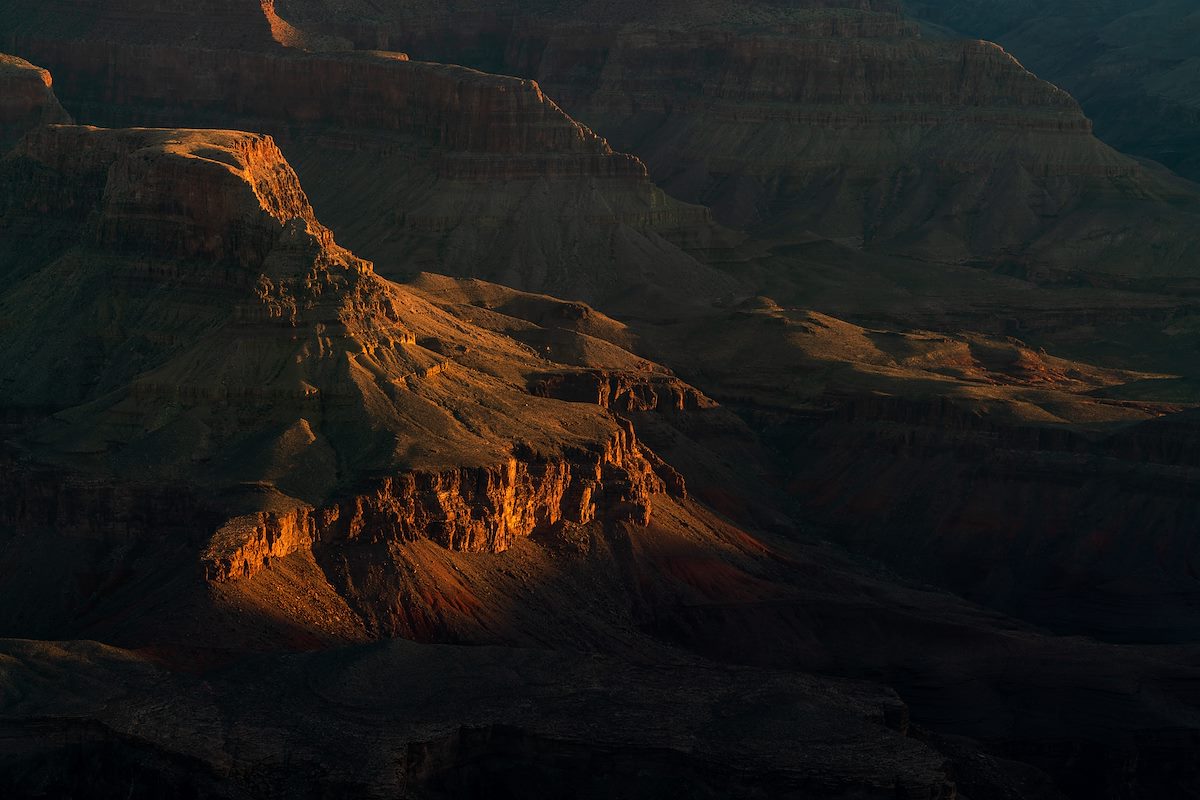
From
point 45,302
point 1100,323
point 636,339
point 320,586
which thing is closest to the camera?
point 320,586

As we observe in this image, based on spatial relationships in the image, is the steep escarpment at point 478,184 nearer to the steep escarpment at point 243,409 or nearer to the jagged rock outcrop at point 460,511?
the steep escarpment at point 243,409

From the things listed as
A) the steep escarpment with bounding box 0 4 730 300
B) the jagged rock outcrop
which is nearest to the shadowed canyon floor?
the jagged rock outcrop

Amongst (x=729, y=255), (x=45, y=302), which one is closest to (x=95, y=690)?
(x=45, y=302)

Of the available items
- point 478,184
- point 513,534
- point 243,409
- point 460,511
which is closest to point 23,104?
point 478,184

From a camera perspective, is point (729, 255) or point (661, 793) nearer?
point (661, 793)

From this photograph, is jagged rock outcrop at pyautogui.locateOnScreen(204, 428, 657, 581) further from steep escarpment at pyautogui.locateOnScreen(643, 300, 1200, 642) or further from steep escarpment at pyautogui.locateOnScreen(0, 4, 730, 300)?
steep escarpment at pyautogui.locateOnScreen(0, 4, 730, 300)

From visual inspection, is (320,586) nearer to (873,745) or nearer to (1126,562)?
(873,745)

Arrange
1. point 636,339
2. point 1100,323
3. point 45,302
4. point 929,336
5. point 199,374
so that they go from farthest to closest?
1. point 1100,323
2. point 929,336
3. point 636,339
4. point 45,302
5. point 199,374
